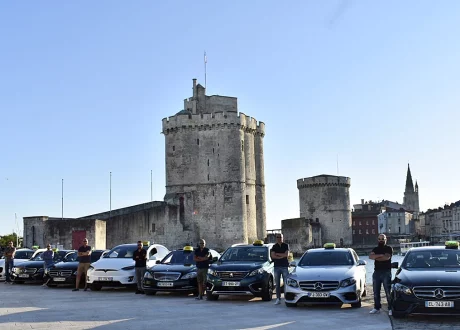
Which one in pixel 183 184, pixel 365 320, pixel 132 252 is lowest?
pixel 365 320

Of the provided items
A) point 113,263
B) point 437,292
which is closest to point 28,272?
point 113,263

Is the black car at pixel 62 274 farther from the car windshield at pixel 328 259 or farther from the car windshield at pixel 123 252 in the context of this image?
the car windshield at pixel 328 259

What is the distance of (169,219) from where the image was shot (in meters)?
61.5

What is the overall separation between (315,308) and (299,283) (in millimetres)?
704

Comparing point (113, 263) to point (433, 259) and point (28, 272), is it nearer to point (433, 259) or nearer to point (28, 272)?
point (28, 272)

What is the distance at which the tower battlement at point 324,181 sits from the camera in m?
89.7

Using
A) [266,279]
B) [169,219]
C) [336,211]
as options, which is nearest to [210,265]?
[266,279]

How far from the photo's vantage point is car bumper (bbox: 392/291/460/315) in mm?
11656

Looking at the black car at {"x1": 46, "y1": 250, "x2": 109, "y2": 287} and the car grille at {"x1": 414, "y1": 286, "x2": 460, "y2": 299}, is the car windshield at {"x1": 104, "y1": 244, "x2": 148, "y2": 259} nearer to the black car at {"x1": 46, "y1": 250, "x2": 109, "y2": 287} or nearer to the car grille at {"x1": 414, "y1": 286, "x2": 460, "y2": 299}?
the black car at {"x1": 46, "y1": 250, "x2": 109, "y2": 287}

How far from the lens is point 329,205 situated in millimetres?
89938

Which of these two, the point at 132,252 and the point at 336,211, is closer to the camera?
the point at 132,252

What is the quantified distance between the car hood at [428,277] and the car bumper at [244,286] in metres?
4.29

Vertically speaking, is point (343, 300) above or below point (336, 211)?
below

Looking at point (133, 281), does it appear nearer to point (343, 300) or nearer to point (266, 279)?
point (266, 279)
